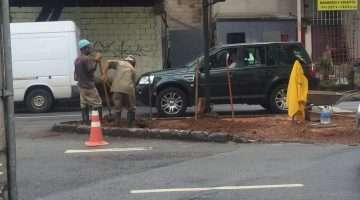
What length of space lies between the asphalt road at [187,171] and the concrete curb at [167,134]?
0.22 meters

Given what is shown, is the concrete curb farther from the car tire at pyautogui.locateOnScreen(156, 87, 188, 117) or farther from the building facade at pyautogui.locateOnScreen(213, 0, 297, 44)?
the building facade at pyautogui.locateOnScreen(213, 0, 297, 44)

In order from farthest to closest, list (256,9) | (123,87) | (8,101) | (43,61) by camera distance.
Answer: (256,9), (43,61), (123,87), (8,101)

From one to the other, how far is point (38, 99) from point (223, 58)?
20.5 ft

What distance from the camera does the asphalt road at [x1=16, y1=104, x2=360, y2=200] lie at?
7.04m

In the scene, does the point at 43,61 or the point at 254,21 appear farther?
the point at 254,21

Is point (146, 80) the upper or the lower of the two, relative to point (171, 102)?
upper

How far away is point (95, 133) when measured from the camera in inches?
429

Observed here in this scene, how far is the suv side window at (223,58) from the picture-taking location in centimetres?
1559

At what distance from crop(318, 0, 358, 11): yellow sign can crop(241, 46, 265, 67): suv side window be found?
9485 mm

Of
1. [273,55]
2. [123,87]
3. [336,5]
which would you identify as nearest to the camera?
[123,87]

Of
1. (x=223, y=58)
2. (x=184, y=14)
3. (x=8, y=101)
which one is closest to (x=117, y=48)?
(x=184, y=14)

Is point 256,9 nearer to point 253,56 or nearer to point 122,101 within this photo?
point 253,56

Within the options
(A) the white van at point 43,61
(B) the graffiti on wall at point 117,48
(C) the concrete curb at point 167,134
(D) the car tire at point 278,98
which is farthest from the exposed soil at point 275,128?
(B) the graffiti on wall at point 117,48

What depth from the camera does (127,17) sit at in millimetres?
23516
